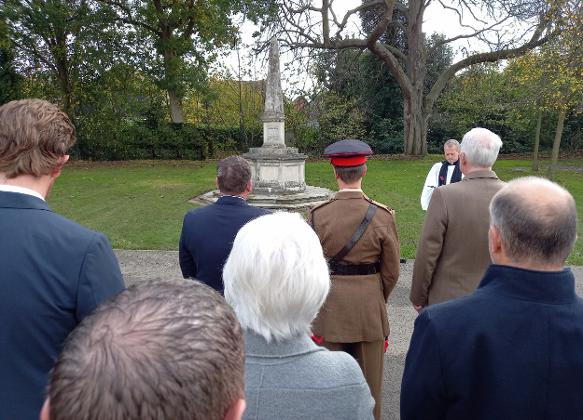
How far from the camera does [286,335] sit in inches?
61.1

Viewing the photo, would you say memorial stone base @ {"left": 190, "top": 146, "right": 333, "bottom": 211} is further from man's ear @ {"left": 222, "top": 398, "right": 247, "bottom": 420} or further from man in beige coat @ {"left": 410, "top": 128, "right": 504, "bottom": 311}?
man's ear @ {"left": 222, "top": 398, "right": 247, "bottom": 420}

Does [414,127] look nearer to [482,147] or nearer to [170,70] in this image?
[170,70]

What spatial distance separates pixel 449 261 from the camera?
3.39 m

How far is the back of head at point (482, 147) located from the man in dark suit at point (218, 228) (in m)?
1.55

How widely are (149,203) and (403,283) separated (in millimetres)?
8531

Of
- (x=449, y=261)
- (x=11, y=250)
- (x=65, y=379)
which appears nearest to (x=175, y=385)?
(x=65, y=379)

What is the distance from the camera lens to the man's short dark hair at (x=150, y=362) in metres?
0.77

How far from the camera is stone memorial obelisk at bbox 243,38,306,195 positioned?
12906 millimetres

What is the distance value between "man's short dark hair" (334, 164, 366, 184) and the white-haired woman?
1.68m

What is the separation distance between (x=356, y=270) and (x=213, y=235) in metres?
1.00

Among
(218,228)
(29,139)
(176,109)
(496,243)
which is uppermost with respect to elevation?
(176,109)

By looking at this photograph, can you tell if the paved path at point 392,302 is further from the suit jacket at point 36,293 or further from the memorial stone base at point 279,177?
the memorial stone base at point 279,177

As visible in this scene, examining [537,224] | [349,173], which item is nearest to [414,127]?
[349,173]

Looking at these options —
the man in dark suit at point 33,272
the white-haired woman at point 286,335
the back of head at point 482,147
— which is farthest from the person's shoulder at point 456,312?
the back of head at point 482,147
